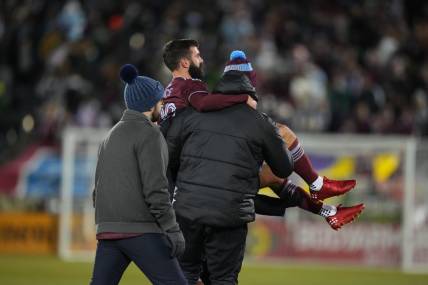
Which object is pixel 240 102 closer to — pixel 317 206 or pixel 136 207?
pixel 136 207

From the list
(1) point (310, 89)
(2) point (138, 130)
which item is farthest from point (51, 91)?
(2) point (138, 130)

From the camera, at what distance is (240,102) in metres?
8.26

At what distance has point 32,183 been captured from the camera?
1914 cm

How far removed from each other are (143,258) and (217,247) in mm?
1025

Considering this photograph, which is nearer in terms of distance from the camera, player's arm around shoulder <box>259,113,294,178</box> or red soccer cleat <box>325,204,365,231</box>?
player's arm around shoulder <box>259,113,294,178</box>

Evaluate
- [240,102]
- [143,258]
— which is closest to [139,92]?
[240,102]

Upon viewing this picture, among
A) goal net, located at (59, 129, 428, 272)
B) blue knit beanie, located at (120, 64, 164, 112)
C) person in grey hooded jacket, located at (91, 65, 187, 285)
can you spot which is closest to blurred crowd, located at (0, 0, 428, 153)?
goal net, located at (59, 129, 428, 272)

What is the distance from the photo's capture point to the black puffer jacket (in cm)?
819

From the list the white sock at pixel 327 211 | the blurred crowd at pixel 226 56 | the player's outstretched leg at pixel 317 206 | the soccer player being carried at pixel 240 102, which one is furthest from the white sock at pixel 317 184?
the blurred crowd at pixel 226 56

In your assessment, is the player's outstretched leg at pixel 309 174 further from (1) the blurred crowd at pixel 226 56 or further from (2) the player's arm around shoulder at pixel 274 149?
(1) the blurred crowd at pixel 226 56

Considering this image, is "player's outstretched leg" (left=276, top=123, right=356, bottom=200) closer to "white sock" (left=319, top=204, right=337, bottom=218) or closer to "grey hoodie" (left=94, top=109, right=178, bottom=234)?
"white sock" (left=319, top=204, right=337, bottom=218)

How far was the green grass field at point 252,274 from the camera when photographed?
1430 cm

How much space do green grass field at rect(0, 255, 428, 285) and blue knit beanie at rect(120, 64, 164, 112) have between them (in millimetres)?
6330

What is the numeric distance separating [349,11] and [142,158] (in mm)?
15587
